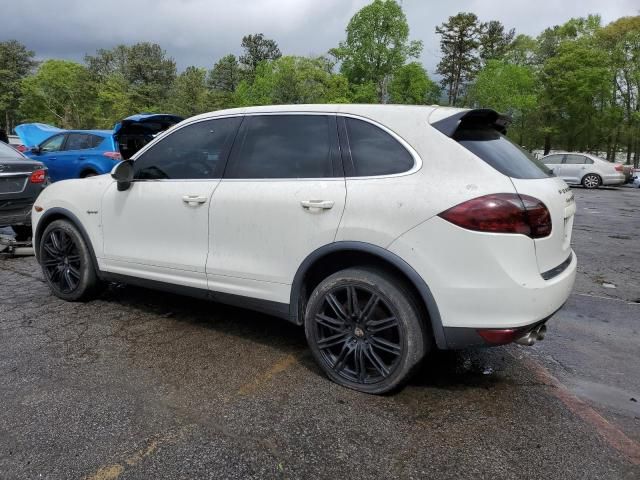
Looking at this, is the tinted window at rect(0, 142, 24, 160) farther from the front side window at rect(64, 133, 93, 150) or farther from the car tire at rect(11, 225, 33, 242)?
the front side window at rect(64, 133, 93, 150)

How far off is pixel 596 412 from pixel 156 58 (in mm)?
72911

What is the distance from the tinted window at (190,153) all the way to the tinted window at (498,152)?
1.70 metres

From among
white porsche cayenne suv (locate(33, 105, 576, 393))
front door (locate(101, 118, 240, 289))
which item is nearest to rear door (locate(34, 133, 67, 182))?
front door (locate(101, 118, 240, 289))

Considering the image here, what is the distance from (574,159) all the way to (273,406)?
76.3ft

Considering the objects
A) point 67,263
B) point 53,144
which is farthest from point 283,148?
point 53,144

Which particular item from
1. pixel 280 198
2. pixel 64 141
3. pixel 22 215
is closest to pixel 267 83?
pixel 64 141

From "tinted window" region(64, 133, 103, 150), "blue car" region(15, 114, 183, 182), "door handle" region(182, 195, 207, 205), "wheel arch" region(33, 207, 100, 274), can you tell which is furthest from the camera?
"tinted window" region(64, 133, 103, 150)

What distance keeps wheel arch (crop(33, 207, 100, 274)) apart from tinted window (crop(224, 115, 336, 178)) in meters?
1.70

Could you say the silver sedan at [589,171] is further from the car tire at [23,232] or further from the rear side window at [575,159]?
the car tire at [23,232]

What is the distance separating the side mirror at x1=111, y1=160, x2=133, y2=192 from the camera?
13.4 ft

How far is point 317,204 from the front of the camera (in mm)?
3098

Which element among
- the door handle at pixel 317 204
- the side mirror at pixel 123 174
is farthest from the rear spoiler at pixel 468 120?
the side mirror at pixel 123 174

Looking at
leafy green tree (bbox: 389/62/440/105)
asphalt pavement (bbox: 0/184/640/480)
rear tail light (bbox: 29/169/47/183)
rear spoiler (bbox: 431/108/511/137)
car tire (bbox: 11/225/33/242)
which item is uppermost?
leafy green tree (bbox: 389/62/440/105)

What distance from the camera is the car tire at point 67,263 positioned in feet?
14.9
